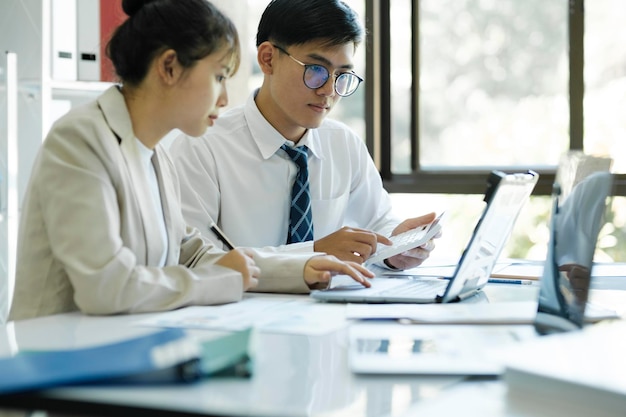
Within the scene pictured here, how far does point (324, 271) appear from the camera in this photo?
167cm

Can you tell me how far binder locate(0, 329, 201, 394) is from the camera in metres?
0.89

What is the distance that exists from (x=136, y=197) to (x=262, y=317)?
34 centimetres

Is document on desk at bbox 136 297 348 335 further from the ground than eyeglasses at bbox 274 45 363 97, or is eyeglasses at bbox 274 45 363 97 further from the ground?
eyeglasses at bbox 274 45 363 97

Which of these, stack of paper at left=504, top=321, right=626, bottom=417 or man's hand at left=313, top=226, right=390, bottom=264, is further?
man's hand at left=313, top=226, right=390, bottom=264

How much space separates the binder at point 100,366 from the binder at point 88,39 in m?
2.43

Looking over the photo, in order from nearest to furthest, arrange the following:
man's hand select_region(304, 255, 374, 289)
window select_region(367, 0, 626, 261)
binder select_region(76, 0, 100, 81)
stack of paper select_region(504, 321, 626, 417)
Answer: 1. stack of paper select_region(504, 321, 626, 417)
2. man's hand select_region(304, 255, 374, 289)
3. binder select_region(76, 0, 100, 81)
4. window select_region(367, 0, 626, 261)

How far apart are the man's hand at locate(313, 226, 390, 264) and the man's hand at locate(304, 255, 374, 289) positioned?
0.19 metres

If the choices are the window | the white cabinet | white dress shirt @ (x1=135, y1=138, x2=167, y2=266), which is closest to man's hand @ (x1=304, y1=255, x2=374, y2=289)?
white dress shirt @ (x1=135, y1=138, x2=167, y2=266)

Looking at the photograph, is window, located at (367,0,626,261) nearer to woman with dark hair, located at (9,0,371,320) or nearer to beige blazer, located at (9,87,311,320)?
woman with dark hair, located at (9,0,371,320)

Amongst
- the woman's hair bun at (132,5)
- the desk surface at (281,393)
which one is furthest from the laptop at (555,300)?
the woman's hair bun at (132,5)

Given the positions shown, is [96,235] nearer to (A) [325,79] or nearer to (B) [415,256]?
(B) [415,256]

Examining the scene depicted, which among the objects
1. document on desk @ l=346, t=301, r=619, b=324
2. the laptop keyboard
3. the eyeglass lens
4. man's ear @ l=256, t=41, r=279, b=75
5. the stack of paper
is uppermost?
man's ear @ l=256, t=41, r=279, b=75

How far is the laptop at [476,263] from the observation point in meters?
1.39

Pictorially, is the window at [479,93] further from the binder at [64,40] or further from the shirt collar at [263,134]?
the shirt collar at [263,134]
